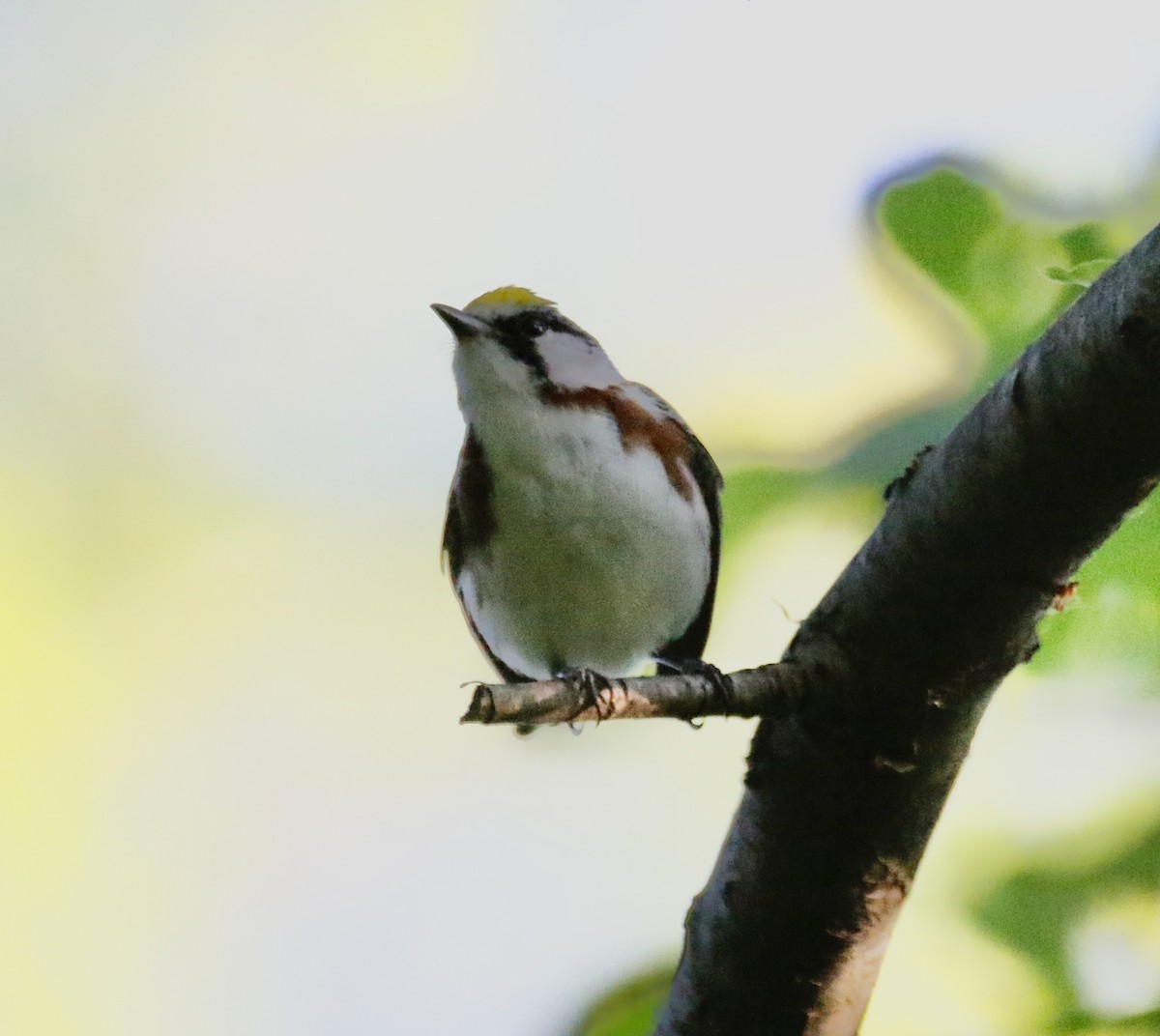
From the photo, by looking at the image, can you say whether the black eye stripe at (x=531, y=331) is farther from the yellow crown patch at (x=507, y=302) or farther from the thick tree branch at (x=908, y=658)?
the thick tree branch at (x=908, y=658)

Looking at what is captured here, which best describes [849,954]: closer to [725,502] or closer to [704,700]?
[704,700]

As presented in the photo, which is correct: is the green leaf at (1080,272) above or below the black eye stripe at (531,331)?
below

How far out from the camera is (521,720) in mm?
1779

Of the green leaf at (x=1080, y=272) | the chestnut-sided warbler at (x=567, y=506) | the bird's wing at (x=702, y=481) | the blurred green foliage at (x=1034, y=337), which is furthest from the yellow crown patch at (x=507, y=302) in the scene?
the green leaf at (x=1080, y=272)

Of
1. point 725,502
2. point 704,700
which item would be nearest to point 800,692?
point 704,700

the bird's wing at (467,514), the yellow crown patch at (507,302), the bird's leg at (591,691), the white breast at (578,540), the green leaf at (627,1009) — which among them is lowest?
the green leaf at (627,1009)

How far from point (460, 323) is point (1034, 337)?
1431 millimetres

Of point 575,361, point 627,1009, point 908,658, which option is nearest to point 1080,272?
point 908,658

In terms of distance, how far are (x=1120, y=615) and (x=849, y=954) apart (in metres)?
0.80

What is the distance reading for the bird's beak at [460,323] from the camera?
10.1 feet

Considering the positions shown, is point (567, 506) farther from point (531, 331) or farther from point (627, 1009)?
point (627, 1009)

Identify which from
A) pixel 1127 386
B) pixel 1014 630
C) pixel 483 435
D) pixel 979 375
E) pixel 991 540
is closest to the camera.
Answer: pixel 1127 386

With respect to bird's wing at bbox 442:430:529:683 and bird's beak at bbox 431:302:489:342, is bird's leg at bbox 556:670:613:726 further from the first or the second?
bird's beak at bbox 431:302:489:342

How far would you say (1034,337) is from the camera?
7.07 ft
